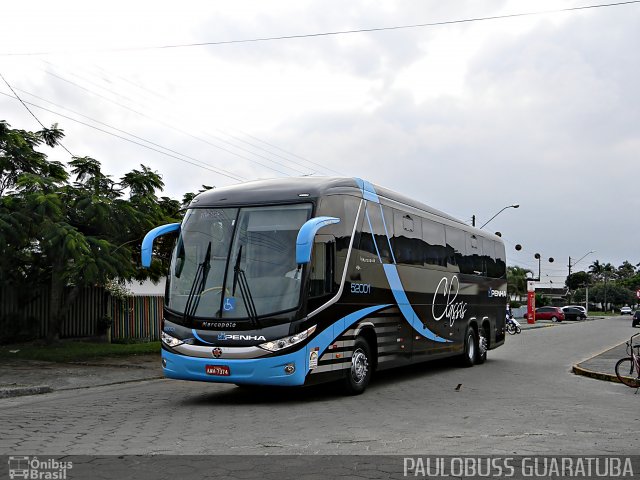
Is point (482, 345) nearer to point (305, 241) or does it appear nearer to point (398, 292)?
point (398, 292)

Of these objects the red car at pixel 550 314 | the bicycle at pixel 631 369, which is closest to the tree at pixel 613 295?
the red car at pixel 550 314

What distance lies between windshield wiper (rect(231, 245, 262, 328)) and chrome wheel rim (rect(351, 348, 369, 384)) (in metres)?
2.37

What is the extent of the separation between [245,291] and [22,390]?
488 centimetres

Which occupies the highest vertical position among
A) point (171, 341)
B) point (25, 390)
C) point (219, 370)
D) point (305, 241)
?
point (305, 241)

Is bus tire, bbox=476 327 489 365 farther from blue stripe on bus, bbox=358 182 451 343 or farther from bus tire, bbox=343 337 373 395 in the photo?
bus tire, bbox=343 337 373 395

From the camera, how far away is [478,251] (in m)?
20.1

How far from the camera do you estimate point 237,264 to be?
11102 mm

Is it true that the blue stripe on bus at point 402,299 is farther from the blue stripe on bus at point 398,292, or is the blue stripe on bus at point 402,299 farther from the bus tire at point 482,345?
the bus tire at point 482,345

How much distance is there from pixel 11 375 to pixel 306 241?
833 centimetres

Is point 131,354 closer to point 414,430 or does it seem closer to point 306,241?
point 306,241

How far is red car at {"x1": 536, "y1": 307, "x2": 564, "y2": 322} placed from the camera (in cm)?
6831

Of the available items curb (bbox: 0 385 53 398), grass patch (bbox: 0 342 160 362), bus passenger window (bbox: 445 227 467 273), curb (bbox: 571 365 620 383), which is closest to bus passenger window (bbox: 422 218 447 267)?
bus passenger window (bbox: 445 227 467 273)

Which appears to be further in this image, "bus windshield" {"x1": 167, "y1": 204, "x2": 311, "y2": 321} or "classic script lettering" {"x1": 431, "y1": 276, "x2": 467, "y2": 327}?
"classic script lettering" {"x1": 431, "y1": 276, "x2": 467, "y2": 327}

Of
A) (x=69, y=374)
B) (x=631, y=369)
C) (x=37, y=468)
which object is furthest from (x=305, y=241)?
(x=631, y=369)
